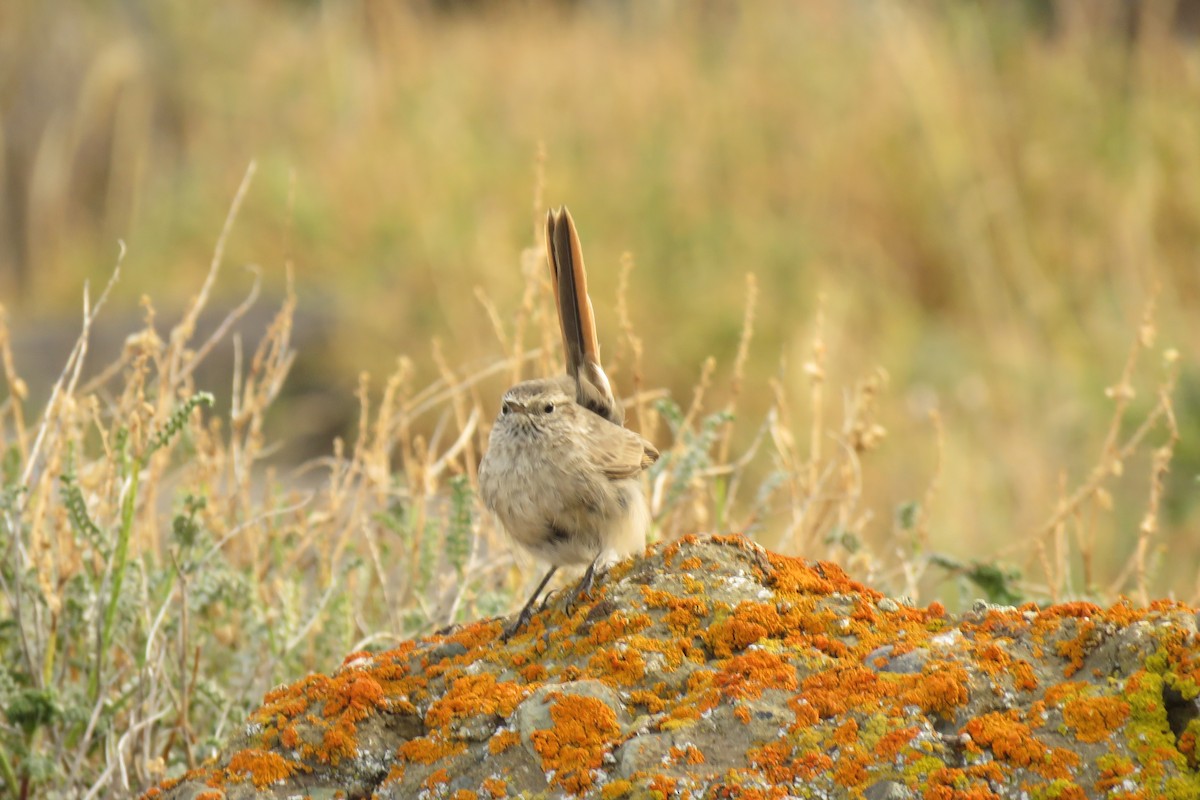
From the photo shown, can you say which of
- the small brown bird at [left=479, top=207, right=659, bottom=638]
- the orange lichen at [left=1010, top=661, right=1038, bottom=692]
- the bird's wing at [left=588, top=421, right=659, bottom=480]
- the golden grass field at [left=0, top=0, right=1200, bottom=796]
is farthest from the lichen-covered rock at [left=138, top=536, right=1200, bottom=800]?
the golden grass field at [left=0, top=0, right=1200, bottom=796]

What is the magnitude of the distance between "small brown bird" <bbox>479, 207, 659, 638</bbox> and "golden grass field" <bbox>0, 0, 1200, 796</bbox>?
15.7 inches

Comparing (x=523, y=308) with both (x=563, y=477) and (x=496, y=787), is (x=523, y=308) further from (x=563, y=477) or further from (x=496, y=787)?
(x=496, y=787)

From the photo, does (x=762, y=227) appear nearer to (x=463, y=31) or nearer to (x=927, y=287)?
(x=927, y=287)

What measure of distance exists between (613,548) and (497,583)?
3.77 ft

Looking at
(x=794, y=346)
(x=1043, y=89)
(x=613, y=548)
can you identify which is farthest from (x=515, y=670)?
(x=1043, y=89)

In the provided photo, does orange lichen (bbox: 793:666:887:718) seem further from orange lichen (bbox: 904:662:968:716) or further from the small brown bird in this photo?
the small brown bird

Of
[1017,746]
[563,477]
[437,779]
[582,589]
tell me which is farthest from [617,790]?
[563,477]

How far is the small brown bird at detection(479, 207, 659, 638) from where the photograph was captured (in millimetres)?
3826

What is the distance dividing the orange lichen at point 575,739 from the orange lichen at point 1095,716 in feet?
2.55

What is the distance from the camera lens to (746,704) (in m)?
2.57

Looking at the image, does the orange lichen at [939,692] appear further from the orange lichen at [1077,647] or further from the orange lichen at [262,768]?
the orange lichen at [262,768]

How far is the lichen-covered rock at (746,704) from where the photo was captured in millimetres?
2332

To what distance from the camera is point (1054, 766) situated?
90.0 inches

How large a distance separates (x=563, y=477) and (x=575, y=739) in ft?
Result: 4.40
